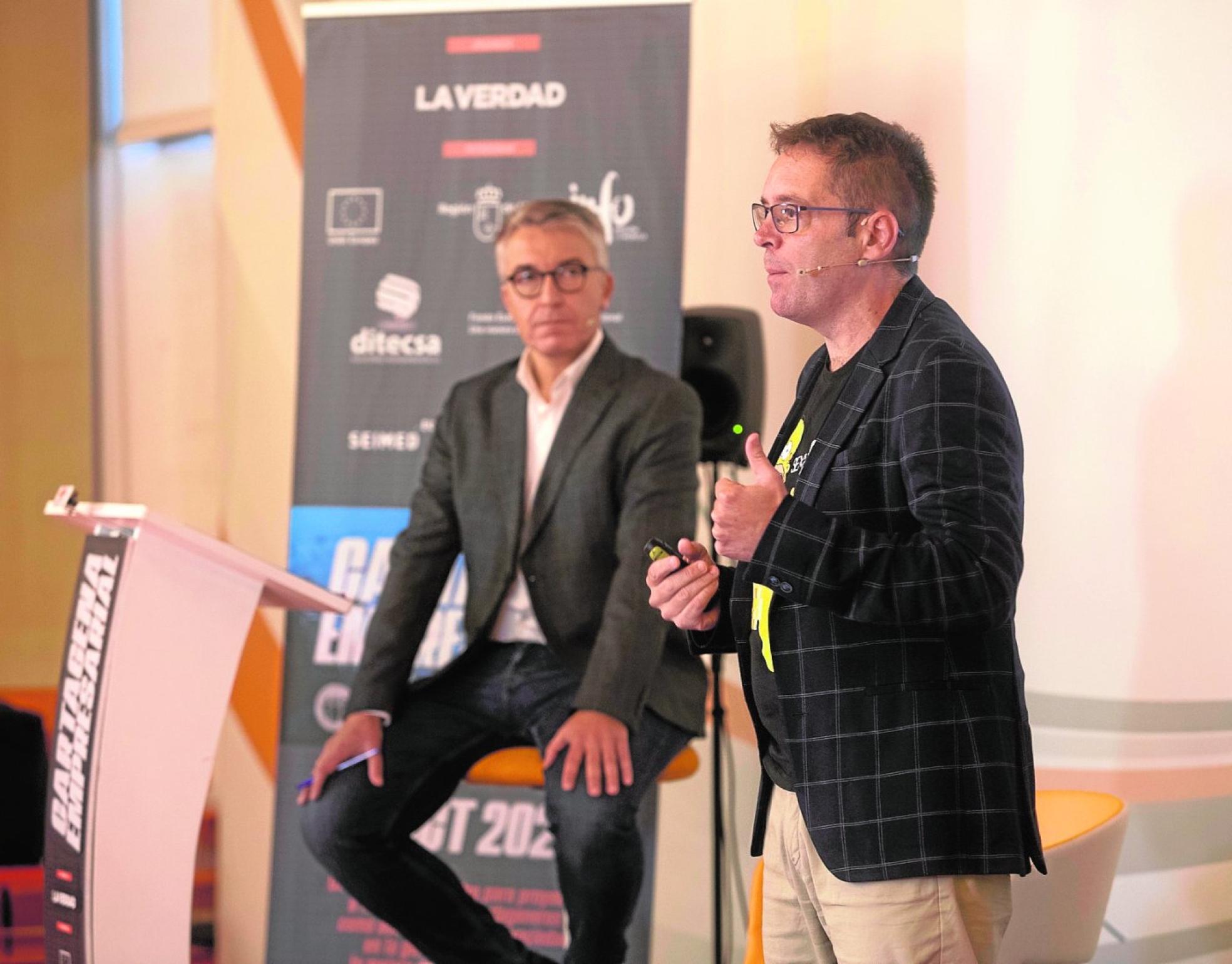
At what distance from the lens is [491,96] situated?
3516mm

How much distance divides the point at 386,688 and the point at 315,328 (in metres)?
1.13

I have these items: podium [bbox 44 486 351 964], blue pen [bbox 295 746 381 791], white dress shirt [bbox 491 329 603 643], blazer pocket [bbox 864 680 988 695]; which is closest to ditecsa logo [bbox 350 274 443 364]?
white dress shirt [bbox 491 329 603 643]

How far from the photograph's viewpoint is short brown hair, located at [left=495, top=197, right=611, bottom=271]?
3.18m

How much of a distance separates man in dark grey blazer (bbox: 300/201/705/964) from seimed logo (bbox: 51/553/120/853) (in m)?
0.75

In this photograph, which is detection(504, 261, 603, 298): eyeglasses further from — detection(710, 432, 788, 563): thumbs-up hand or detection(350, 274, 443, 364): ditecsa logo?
detection(710, 432, 788, 563): thumbs-up hand

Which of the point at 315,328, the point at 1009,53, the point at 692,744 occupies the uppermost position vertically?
the point at 1009,53

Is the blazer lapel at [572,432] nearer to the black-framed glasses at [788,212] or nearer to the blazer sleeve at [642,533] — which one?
the blazer sleeve at [642,533]

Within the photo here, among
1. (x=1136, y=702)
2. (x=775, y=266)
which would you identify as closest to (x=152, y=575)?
(x=775, y=266)

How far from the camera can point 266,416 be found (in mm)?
3855

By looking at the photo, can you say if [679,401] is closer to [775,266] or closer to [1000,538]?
[775,266]

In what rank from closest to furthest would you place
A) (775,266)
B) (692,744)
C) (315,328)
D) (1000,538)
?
(1000,538)
(775,266)
(315,328)
(692,744)

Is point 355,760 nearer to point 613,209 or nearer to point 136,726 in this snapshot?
point 136,726

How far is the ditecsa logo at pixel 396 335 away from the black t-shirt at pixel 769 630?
1.89 meters

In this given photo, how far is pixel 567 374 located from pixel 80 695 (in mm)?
1422
